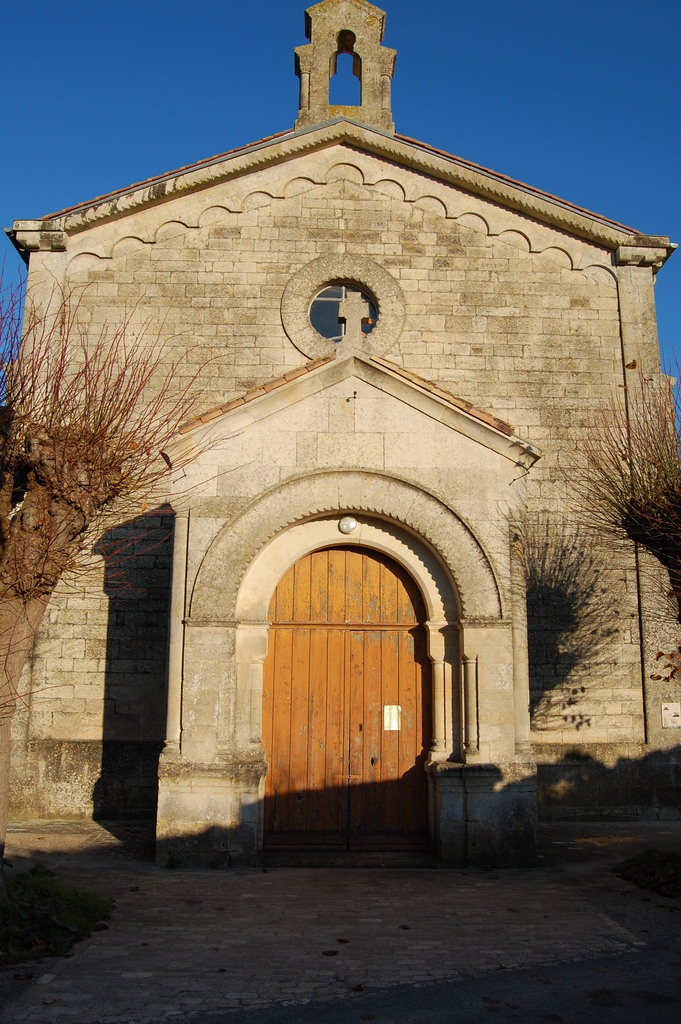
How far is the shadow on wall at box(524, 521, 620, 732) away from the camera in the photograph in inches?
451

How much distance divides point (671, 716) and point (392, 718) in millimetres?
4811

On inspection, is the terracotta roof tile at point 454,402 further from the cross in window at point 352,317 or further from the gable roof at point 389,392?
the cross in window at point 352,317

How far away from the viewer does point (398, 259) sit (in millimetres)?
12594

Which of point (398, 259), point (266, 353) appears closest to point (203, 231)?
point (266, 353)

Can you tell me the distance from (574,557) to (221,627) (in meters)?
5.68

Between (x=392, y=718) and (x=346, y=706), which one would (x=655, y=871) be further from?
(x=346, y=706)

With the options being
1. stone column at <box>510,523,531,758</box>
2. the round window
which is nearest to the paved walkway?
stone column at <box>510,523,531,758</box>

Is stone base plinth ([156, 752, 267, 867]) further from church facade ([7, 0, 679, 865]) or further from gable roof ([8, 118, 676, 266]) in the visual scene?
gable roof ([8, 118, 676, 266])

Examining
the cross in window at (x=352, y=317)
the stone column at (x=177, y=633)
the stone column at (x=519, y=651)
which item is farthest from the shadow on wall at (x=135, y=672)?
the stone column at (x=519, y=651)

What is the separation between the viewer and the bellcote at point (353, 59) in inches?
549

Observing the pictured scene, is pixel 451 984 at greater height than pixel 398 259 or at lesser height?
lesser

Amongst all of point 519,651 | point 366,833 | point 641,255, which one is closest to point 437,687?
point 519,651

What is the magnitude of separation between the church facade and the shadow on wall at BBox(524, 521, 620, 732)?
0.11 ft

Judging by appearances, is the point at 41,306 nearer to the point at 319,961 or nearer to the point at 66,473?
the point at 66,473
